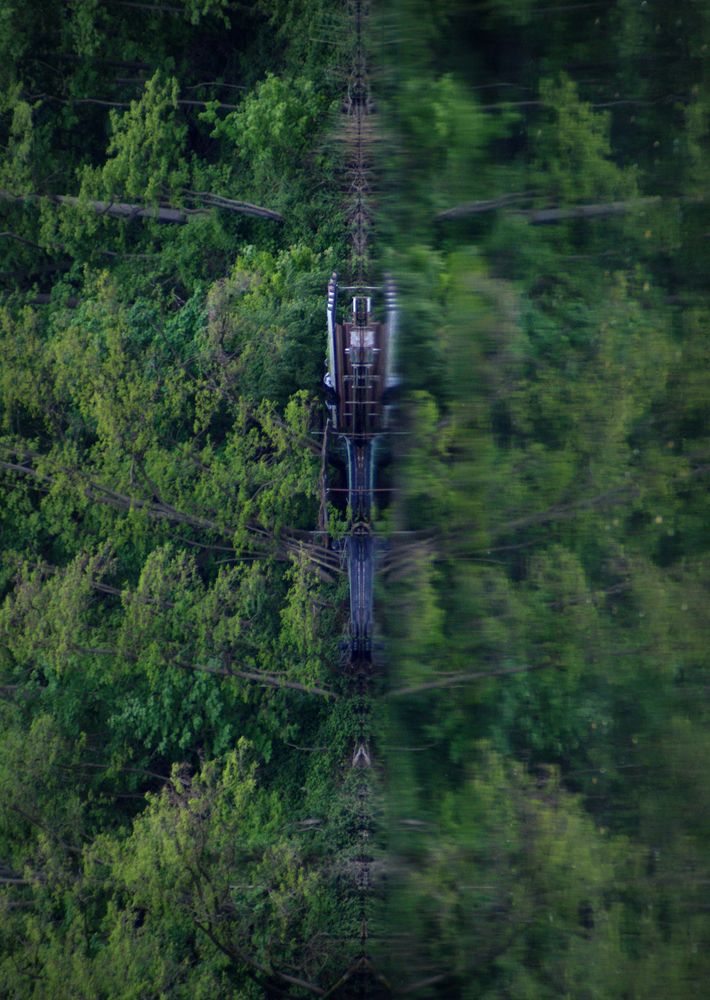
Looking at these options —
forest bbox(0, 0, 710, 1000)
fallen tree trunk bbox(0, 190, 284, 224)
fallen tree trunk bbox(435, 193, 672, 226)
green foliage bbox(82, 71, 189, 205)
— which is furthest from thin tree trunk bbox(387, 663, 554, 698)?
green foliage bbox(82, 71, 189, 205)

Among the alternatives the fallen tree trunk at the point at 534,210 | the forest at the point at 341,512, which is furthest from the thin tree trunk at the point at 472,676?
the fallen tree trunk at the point at 534,210

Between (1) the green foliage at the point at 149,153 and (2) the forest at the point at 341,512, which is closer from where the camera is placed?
(2) the forest at the point at 341,512

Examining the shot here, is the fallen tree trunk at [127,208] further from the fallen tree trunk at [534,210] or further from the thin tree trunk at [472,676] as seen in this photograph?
the thin tree trunk at [472,676]

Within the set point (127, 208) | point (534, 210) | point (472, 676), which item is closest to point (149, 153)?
point (127, 208)

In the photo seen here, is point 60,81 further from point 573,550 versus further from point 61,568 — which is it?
point 573,550

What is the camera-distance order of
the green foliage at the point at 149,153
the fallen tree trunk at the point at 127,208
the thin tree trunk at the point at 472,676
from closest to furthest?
the thin tree trunk at the point at 472,676
the green foliage at the point at 149,153
the fallen tree trunk at the point at 127,208

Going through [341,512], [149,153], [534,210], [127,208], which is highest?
[149,153]

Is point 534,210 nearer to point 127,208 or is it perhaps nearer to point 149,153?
point 149,153

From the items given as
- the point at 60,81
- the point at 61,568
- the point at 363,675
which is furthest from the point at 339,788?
the point at 60,81

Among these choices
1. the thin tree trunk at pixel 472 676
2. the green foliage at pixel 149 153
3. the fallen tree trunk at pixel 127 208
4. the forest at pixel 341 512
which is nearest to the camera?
the forest at pixel 341 512

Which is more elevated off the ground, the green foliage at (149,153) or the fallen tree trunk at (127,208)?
the green foliage at (149,153)
